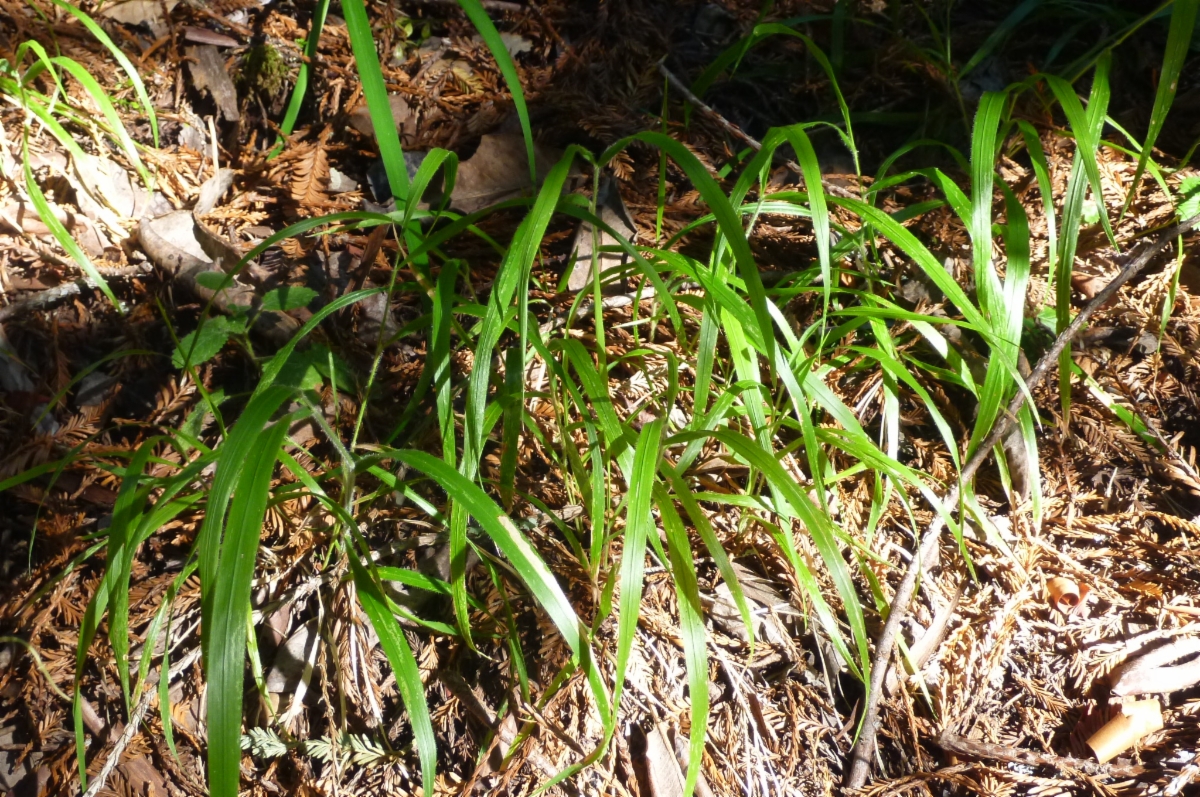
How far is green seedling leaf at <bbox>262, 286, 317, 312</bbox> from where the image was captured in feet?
5.09

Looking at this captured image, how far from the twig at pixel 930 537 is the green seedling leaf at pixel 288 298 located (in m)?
1.24

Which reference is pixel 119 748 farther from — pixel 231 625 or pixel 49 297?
pixel 49 297

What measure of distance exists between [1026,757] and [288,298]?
5.24 ft

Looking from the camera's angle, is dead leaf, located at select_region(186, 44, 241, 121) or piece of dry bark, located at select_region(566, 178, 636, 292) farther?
dead leaf, located at select_region(186, 44, 241, 121)

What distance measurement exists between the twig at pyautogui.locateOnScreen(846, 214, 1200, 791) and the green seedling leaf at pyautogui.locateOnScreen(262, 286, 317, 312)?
1.24 metres

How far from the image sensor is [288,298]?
5.17 ft

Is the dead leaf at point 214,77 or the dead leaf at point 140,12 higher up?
the dead leaf at point 140,12

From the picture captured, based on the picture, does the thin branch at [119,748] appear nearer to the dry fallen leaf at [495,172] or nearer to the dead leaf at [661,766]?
the dead leaf at [661,766]

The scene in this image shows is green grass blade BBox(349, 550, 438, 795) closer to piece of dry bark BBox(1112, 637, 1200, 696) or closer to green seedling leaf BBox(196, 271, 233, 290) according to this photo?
green seedling leaf BBox(196, 271, 233, 290)

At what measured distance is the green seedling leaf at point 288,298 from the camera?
1553 millimetres

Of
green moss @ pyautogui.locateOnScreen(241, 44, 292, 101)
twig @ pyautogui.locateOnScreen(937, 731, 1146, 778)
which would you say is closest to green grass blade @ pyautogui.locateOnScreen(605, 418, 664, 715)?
twig @ pyautogui.locateOnScreen(937, 731, 1146, 778)

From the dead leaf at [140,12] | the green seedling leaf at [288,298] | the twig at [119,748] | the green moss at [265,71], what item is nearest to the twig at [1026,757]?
the twig at [119,748]

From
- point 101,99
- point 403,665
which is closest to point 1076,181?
point 403,665

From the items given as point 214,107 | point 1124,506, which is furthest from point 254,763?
point 1124,506
